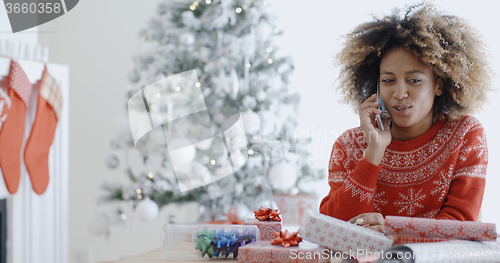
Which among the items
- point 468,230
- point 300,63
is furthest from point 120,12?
point 468,230

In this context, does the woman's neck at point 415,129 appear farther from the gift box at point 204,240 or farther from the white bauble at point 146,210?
the white bauble at point 146,210

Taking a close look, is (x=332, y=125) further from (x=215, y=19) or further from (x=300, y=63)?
(x=215, y=19)

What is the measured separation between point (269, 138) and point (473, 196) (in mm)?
1392

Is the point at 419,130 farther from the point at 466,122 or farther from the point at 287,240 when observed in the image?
the point at 287,240

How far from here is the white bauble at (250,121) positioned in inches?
86.9

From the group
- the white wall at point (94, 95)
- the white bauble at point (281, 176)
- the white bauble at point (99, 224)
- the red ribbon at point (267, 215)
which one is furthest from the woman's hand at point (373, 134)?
the white wall at point (94, 95)

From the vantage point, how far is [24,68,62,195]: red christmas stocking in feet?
7.53

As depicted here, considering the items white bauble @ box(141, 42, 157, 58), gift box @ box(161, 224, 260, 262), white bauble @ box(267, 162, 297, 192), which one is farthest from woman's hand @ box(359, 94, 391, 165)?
white bauble @ box(141, 42, 157, 58)

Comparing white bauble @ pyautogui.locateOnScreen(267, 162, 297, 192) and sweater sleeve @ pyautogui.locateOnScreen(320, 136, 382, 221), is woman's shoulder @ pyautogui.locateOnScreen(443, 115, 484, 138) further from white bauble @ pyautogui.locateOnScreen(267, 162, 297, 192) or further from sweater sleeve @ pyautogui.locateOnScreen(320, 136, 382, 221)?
white bauble @ pyautogui.locateOnScreen(267, 162, 297, 192)

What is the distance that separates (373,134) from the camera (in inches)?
41.4

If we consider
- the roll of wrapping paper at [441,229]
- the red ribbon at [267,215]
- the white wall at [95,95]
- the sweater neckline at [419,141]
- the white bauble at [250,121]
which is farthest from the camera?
the white wall at [95,95]

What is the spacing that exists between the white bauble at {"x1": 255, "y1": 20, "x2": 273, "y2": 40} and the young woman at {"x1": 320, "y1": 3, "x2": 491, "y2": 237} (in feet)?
3.63

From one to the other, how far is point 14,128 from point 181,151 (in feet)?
3.19

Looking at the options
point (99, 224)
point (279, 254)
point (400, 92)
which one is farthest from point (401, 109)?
point (99, 224)
